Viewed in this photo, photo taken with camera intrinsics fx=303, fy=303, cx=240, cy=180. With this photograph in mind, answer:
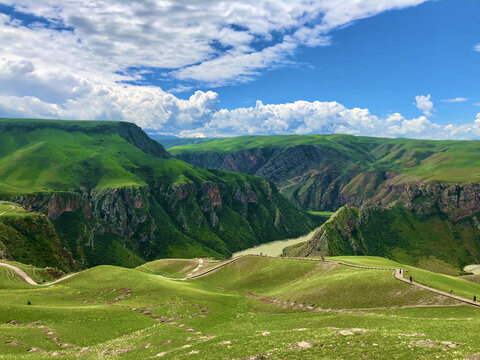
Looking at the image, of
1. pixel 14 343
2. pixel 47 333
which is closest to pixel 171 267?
pixel 47 333

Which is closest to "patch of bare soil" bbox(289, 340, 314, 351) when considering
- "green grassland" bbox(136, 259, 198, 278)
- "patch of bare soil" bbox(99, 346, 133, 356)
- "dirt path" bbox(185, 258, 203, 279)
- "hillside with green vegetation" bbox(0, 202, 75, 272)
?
"patch of bare soil" bbox(99, 346, 133, 356)

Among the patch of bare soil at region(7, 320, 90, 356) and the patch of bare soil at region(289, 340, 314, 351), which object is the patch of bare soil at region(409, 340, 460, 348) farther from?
the patch of bare soil at region(7, 320, 90, 356)

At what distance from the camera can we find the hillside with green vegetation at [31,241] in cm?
13362

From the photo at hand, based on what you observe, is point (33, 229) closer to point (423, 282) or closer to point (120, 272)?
point (120, 272)

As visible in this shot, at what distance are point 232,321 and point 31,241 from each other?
131 meters

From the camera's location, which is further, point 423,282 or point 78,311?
point 423,282

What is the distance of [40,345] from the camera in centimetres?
3812

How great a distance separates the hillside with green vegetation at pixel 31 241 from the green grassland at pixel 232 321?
204 feet

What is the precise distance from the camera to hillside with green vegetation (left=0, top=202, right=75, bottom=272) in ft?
438

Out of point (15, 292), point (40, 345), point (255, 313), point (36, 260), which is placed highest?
point (40, 345)

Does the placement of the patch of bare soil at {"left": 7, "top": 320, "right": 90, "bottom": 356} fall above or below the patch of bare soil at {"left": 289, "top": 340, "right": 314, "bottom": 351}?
below

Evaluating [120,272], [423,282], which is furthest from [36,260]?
[423,282]

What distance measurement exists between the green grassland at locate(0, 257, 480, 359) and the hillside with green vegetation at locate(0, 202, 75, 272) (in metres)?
62.1

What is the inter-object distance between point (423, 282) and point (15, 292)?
88799mm
